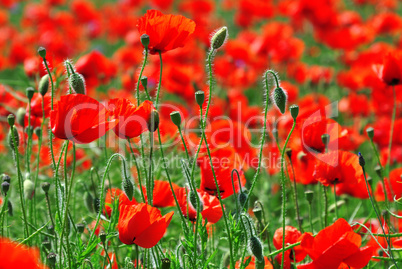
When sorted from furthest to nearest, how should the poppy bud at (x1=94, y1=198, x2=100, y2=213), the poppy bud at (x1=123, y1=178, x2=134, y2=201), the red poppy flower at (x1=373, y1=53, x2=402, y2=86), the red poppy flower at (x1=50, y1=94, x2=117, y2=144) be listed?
the red poppy flower at (x1=373, y1=53, x2=402, y2=86) → the poppy bud at (x1=94, y1=198, x2=100, y2=213) → the poppy bud at (x1=123, y1=178, x2=134, y2=201) → the red poppy flower at (x1=50, y1=94, x2=117, y2=144)

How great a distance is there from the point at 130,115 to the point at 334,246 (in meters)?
0.65

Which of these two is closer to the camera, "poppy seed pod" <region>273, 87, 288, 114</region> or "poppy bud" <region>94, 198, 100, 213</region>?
"poppy seed pod" <region>273, 87, 288, 114</region>

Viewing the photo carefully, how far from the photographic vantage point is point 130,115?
1.56m

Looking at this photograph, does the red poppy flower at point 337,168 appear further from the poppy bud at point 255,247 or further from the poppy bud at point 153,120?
the poppy bud at point 153,120

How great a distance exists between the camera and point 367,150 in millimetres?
4020

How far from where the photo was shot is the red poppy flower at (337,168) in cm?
190

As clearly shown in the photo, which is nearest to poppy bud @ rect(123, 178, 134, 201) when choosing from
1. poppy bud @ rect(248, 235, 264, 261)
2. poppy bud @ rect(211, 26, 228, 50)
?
poppy bud @ rect(248, 235, 264, 261)

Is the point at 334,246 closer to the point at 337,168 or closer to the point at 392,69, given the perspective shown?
the point at 337,168

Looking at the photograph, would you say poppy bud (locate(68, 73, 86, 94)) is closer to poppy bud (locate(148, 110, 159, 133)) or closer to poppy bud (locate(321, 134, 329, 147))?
poppy bud (locate(148, 110, 159, 133))

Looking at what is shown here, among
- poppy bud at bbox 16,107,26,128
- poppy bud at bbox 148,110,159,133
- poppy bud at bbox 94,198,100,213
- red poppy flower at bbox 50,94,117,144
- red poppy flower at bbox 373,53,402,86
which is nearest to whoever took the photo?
red poppy flower at bbox 50,94,117,144

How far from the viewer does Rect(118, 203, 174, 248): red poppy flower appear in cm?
151

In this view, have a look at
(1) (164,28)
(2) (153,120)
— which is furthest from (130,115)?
(1) (164,28)

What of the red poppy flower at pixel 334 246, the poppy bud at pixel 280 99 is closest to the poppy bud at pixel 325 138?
the poppy bud at pixel 280 99

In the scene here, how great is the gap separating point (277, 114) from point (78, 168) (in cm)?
134
